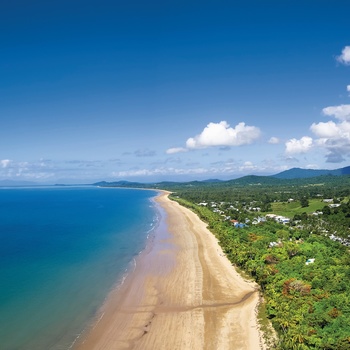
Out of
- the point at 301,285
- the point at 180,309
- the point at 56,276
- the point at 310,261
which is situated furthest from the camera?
the point at 56,276

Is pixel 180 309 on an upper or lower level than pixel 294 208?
lower

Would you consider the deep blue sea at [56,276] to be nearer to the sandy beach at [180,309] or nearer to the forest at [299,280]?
the sandy beach at [180,309]

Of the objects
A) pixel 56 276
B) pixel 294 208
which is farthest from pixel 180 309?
pixel 294 208

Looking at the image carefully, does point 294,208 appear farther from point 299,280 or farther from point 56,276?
point 56,276

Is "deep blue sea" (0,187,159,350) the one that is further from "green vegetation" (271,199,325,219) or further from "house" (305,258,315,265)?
"green vegetation" (271,199,325,219)

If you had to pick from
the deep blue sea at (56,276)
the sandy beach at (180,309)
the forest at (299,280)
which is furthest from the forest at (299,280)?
the deep blue sea at (56,276)

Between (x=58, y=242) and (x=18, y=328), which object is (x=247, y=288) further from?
(x=58, y=242)

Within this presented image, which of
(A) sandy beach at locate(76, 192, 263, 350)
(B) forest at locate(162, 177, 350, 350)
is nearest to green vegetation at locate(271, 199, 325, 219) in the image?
(B) forest at locate(162, 177, 350, 350)

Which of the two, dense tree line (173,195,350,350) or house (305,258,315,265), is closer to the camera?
dense tree line (173,195,350,350)

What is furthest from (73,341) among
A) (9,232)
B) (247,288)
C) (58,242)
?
(9,232)
